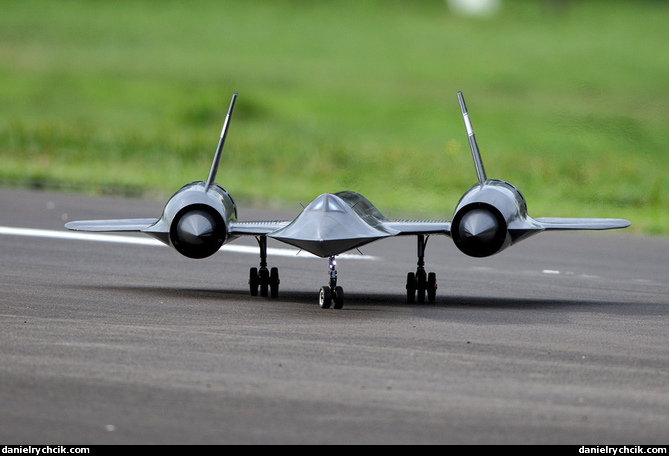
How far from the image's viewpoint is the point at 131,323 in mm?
11141

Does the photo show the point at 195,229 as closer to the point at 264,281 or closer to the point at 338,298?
the point at 264,281

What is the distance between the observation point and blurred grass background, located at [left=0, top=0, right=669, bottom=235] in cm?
3142

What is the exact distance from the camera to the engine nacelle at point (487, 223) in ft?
40.7

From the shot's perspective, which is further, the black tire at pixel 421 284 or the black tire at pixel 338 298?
the black tire at pixel 421 284

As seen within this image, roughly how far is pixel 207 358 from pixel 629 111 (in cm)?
2433

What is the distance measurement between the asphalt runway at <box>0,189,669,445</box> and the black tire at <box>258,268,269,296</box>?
48cm

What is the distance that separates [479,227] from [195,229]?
Answer: 130 inches

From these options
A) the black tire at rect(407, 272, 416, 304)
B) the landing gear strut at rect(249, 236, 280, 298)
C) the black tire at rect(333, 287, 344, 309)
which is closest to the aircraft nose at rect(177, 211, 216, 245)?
the landing gear strut at rect(249, 236, 280, 298)

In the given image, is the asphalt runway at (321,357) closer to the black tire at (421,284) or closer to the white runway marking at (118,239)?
the black tire at (421,284)

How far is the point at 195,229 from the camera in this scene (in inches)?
495

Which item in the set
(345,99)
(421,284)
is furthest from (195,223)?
(345,99)

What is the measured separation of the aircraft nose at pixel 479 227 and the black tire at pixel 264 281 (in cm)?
281

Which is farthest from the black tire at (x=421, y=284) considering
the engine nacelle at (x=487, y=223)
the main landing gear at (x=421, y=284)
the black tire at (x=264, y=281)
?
the black tire at (x=264, y=281)
